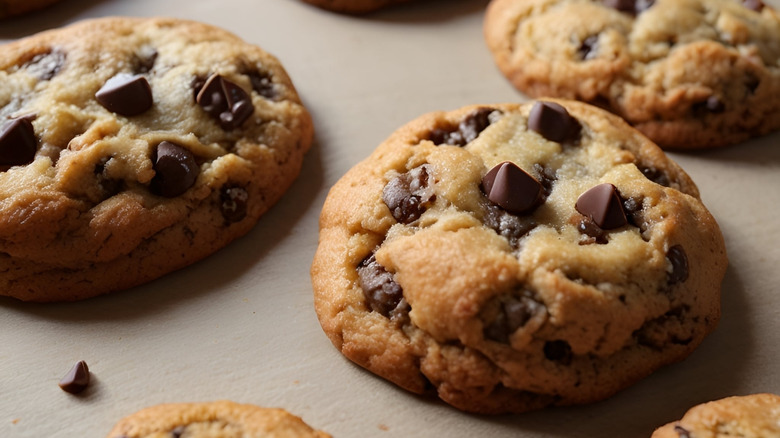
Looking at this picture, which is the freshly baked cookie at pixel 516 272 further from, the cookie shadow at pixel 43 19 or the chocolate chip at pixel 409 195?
the cookie shadow at pixel 43 19

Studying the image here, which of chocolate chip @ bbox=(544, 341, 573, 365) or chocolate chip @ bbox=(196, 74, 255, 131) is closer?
chocolate chip @ bbox=(544, 341, 573, 365)

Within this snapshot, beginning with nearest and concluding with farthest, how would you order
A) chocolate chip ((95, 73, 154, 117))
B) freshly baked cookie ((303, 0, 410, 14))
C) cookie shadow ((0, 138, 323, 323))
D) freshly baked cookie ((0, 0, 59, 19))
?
1. cookie shadow ((0, 138, 323, 323))
2. chocolate chip ((95, 73, 154, 117))
3. freshly baked cookie ((0, 0, 59, 19))
4. freshly baked cookie ((303, 0, 410, 14))

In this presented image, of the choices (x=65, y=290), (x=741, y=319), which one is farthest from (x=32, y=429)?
(x=741, y=319)

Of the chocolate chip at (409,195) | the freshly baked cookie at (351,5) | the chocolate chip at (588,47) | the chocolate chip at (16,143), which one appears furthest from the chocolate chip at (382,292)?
the freshly baked cookie at (351,5)

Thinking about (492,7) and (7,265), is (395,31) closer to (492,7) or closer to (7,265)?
(492,7)

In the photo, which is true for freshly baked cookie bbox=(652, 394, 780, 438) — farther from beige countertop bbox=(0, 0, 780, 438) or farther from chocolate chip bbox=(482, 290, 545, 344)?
chocolate chip bbox=(482, 290, 545, 344)

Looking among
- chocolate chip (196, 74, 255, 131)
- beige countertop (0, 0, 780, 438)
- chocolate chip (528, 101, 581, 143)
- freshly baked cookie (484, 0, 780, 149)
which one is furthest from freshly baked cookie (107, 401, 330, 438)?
freshly baked cookie (484, 0, 780, 149)

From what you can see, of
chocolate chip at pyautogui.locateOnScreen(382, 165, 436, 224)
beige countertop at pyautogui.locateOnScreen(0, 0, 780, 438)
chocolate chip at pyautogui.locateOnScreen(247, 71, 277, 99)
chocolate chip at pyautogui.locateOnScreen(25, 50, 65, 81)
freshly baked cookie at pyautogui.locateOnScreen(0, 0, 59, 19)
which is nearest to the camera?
beige countertop at pyautogui.locateOnScreen(0, 0, 780, 438)
